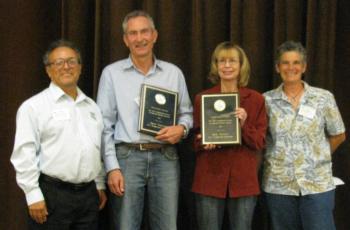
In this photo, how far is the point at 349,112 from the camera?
297cm

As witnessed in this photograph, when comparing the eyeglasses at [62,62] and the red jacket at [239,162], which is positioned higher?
the eyeglasses at [62,62]

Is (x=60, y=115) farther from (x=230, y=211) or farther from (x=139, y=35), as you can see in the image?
(x=230, y=211)

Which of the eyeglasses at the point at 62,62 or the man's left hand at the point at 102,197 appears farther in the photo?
the man's left hand at the point at 102,197

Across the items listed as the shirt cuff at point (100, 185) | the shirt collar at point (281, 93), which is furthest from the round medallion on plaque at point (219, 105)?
the shirt cuff at point (100, 185)

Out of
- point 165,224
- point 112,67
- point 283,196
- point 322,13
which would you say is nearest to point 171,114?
point 112,67

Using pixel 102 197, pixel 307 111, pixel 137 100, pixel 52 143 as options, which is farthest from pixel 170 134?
pixel 307 111

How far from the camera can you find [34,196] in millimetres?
2025

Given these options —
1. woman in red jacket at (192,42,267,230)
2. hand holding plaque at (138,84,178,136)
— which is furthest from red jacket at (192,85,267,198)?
hand holding plaque at (138,84,178,136)

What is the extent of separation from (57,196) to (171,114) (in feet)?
2.45

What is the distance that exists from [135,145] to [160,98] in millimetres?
291

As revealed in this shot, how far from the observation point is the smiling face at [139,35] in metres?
2.44

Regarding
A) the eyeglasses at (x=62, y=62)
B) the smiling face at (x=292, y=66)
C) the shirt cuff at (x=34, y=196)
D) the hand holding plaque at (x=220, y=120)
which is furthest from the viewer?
the smiling face at (x=292, y=66)

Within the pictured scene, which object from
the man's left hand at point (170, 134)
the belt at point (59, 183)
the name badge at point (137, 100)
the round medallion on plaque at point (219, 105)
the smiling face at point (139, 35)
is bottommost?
the belt at point (59, 183)

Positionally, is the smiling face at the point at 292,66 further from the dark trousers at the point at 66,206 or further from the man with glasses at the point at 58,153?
the dark trousers at the point at 66,206
